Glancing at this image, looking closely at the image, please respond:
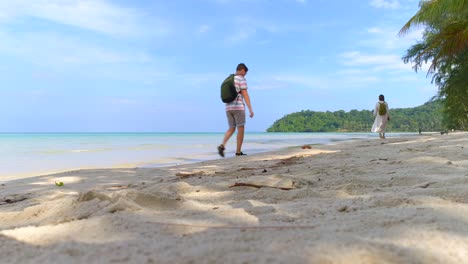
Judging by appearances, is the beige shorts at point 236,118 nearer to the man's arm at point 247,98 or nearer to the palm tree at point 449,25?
the man's arm at point 247,98

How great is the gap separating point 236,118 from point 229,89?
559mm

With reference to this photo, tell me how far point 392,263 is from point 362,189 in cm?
135

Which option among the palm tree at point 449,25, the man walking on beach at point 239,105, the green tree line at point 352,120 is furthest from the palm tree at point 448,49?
the green tree line at point 352,120

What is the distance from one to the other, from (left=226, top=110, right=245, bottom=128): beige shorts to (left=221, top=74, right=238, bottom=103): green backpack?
25 cm

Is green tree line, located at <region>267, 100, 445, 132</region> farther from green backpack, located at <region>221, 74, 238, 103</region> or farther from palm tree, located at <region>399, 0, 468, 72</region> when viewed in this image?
green backpack, located at <region>221, 74, 238, 103</region>

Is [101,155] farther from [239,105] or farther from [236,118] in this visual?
[239,105]

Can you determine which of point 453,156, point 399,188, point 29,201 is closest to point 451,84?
point 453,156

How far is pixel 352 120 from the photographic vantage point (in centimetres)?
6041

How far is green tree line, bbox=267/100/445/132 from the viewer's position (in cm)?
5377

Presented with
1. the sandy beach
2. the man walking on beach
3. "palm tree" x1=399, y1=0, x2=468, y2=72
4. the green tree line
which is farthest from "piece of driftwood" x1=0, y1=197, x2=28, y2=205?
the green tree line

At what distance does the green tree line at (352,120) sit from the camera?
176 feet

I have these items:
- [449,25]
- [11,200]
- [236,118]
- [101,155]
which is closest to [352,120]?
[449,25]

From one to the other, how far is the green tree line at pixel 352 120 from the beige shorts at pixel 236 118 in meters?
51.3

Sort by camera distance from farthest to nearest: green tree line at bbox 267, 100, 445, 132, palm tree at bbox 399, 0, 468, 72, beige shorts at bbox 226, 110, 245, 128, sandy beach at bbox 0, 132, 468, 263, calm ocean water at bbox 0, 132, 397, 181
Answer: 1. green tree line at bbox 267, 100, 445, 132
2. palm tree at bbox 399, 0, 468, 72
3. beige shorts at bbox 226, 110, 245, 128
4. calm ocean water at bbox 0, 132, 397, 181
5. sandy beach at bbox 0, 132, 468, 263
